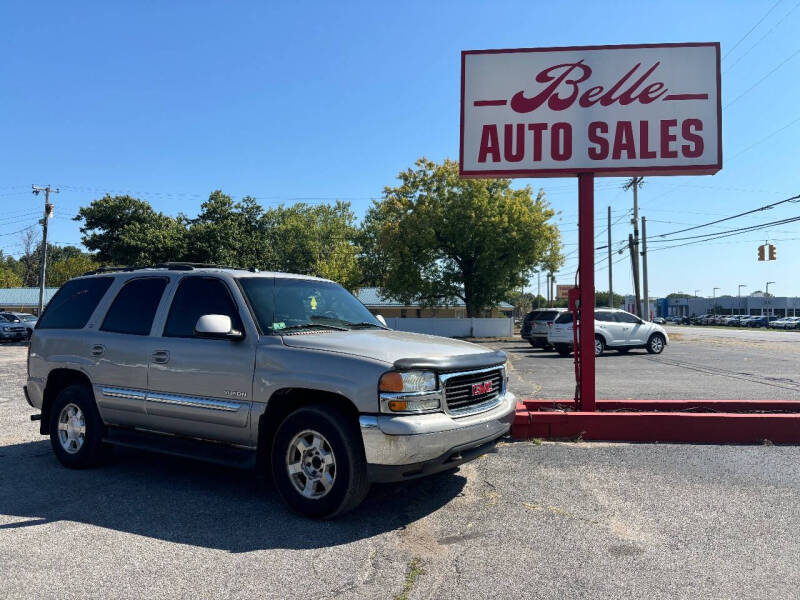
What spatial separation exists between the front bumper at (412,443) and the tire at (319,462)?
13cm

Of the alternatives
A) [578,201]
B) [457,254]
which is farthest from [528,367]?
[457,254]

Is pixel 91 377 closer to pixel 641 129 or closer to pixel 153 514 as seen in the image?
pixel 153 514

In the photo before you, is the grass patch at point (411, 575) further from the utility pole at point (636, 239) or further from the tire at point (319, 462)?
the utility pole at point (636, 239)

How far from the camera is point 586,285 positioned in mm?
7980

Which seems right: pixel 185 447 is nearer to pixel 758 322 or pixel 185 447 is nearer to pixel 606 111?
pixel 606 111

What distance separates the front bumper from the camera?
13.6 feet

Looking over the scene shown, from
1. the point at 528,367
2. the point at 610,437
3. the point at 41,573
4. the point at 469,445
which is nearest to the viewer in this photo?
the point at 41,573

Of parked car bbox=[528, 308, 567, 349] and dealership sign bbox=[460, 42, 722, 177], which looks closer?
dealership sign bbox=[460, 42, 722, 177]

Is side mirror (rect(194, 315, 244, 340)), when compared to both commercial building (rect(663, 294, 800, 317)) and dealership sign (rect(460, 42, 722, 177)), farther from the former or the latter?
commercial building (rect(663, 294, 800, 317))

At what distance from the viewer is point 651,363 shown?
748 inches

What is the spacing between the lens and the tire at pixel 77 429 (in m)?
5.71

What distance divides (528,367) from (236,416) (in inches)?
553

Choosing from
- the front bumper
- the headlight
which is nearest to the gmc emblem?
the front bumper

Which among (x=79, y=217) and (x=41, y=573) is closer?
(x=41, y=573)
